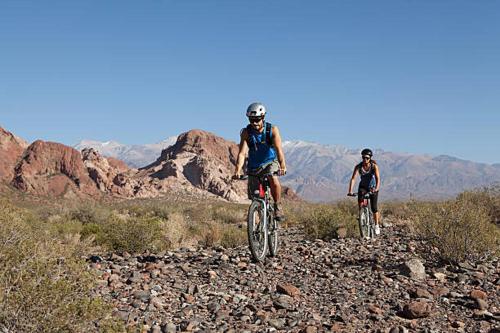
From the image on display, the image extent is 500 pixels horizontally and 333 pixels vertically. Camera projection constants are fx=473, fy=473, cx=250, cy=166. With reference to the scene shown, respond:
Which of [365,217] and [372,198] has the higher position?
[372,198]

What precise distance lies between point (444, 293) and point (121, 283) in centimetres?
485

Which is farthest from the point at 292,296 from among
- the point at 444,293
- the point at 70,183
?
the point at 70,183

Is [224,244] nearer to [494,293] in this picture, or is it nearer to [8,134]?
[494,293]

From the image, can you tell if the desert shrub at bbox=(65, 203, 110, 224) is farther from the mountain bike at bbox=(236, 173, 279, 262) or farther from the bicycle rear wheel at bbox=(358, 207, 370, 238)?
the mountain bike at bbox=(236, 173, 279, 262)

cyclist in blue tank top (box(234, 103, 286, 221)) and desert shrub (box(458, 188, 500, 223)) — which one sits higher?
cyclist in blue tank top (box(234, 103, 286, 221))

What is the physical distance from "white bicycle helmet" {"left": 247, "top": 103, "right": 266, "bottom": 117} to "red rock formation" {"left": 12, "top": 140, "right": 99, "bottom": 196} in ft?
215

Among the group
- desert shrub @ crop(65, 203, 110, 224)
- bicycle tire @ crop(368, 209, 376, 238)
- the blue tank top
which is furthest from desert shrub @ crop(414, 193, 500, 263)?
desert shrub @ crop(65, 203, 110, 224)

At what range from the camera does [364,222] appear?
44.4 ft

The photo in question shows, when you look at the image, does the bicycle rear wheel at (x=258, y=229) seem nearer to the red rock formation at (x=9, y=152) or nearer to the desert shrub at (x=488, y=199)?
the desert shrub at (x=488, y=199)

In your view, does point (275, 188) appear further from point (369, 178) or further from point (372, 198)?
point (372, 198)

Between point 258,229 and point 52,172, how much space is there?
234 ft

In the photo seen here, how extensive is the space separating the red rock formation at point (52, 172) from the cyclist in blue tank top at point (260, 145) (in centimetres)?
6518

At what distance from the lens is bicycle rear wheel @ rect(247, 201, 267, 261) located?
350 inches

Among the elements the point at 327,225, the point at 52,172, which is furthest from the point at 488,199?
the point at 52,172
